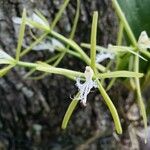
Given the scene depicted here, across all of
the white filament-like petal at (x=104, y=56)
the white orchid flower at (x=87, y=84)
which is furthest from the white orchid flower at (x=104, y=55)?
the white orchid flower at (x=87, y=84)

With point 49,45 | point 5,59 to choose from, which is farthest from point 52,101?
point 5,59

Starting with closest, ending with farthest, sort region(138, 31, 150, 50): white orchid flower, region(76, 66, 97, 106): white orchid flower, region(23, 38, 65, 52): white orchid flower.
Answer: region(76, 66, 97, 106): white orchid flower → region(138, 31, 150, 50): white orchid flower → region(23, 38, 65, 52): white orchid flower

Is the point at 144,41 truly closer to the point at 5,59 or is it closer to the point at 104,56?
the point at 104,56

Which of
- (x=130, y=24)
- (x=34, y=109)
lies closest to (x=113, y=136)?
(x=34, y=109)

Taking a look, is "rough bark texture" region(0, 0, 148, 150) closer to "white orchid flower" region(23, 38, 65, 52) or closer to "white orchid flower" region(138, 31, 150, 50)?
"white orchid flower" region(23, 38, 65, 52)

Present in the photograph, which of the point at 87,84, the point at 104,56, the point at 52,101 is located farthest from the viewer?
the point at 52,101

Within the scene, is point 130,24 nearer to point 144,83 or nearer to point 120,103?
point 144,83

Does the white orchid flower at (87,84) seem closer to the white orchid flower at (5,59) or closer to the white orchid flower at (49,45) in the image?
the white orchid flower at (5,59)

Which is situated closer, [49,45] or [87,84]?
[87,84]

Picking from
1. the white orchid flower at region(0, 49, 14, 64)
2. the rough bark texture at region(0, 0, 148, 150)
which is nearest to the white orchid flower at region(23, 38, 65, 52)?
the rough bark texture at region(0, 0, 148, 150)
